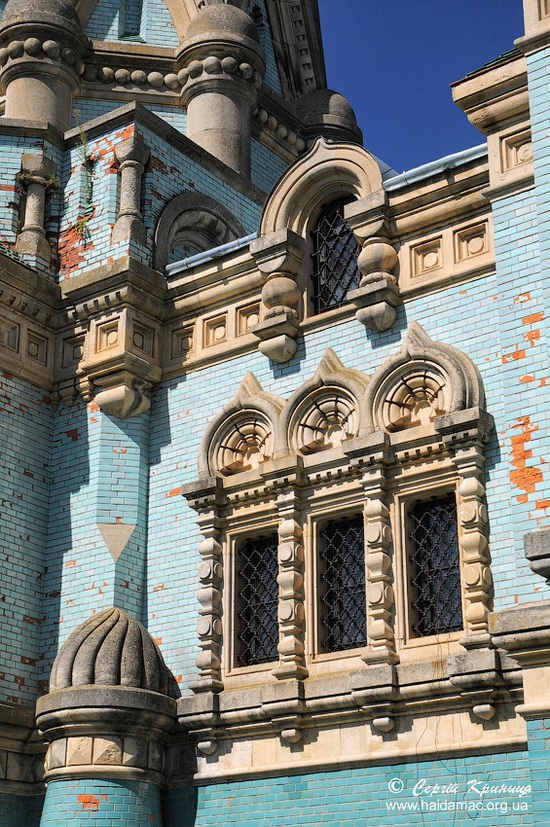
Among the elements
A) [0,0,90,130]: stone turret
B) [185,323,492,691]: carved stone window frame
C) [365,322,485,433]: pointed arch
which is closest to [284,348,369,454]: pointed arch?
[185,323,492,691]: carved stone window frame

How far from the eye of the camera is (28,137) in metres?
18.5

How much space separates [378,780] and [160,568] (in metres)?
4.14

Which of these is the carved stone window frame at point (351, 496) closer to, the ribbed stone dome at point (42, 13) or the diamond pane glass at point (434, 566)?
the diamond pane glass at point (434, 566)

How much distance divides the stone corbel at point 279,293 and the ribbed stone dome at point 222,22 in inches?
271

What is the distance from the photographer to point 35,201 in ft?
59.7

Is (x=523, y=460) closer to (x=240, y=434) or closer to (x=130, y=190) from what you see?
(x=240, y=434)

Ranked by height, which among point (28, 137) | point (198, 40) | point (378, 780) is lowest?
point (378, 780)

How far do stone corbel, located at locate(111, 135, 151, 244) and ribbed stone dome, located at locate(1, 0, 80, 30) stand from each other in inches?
180

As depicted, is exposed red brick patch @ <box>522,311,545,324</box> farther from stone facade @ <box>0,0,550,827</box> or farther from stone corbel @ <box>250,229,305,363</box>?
stone corbel @ <box>250,229,305,363</box>

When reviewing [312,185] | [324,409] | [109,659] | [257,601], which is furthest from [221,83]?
[109,659]

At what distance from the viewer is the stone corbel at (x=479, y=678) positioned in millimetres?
12430

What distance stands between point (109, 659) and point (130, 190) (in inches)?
256

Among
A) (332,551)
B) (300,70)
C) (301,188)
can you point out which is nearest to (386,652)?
(332,551)

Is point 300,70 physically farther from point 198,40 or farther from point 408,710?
point 408,710
